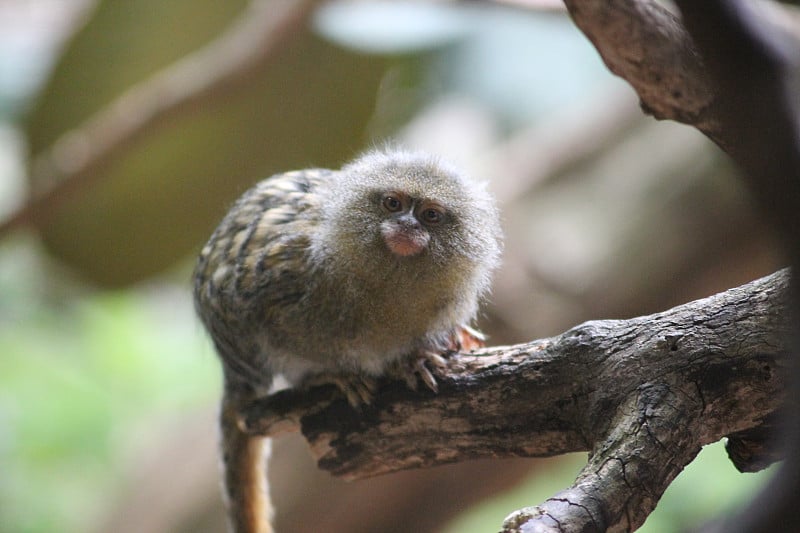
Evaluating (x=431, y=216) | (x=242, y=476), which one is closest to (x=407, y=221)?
(x=431, y=216)

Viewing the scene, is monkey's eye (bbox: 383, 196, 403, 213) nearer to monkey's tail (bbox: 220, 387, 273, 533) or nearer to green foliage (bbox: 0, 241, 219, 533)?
monkey's tail (bbox: 220, 387, 273, 533)

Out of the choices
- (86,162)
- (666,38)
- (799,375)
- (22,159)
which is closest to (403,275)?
(666,38)

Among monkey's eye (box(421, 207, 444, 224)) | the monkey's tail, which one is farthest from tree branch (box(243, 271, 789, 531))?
the monkey's tail

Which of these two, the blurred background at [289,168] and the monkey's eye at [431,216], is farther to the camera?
the blurred background at [289,168]

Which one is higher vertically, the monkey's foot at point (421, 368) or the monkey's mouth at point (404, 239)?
the monkey's mouth at point (404, 239)

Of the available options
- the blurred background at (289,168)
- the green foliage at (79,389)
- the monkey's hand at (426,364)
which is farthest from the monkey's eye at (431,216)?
the green foliage at (79,389)

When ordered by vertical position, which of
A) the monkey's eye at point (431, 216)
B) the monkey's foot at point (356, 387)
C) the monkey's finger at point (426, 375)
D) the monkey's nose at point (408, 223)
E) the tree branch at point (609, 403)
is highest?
the monkey's eye at point (431, 216)

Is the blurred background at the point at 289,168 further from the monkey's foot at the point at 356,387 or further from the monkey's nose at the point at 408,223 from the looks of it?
the monkey's foot at the point at 356,387
